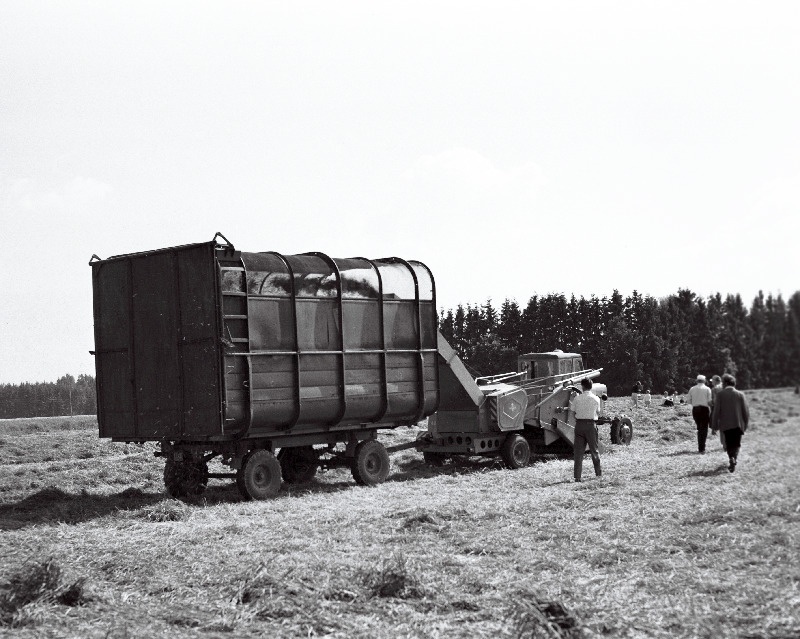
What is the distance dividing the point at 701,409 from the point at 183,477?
10.4m

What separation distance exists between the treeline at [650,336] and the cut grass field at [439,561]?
11.5 inches

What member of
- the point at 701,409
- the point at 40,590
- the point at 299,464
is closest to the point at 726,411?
the point at 701,409

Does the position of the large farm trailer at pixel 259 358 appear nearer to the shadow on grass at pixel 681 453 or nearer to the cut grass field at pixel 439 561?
the cut grass field at pixel 439 561

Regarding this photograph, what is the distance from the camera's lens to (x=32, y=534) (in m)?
11.2

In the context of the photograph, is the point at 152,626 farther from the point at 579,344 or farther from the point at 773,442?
the point at 579,344

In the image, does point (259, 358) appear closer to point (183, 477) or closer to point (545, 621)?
point (183, 477)

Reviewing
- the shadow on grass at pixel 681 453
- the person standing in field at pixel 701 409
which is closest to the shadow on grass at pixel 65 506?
the shadow on grass at pixel 681 453

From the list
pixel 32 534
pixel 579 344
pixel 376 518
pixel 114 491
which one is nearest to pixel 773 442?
pixel 376 518

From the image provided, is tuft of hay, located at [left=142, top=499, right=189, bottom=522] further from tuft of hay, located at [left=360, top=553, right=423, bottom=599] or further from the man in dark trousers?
the man in dark trousers

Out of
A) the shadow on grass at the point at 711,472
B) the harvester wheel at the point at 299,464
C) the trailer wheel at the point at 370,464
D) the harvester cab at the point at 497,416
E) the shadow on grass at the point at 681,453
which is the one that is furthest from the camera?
the harvester cab at the point at 497,416

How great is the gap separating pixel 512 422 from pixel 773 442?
46.8ft

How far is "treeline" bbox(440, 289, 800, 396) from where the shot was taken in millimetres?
4938

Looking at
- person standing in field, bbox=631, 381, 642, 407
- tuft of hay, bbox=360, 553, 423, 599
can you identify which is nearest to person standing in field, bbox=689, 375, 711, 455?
tuft of hay, bbox=360, 553, 423, 599

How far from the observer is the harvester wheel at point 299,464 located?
18.0 m
